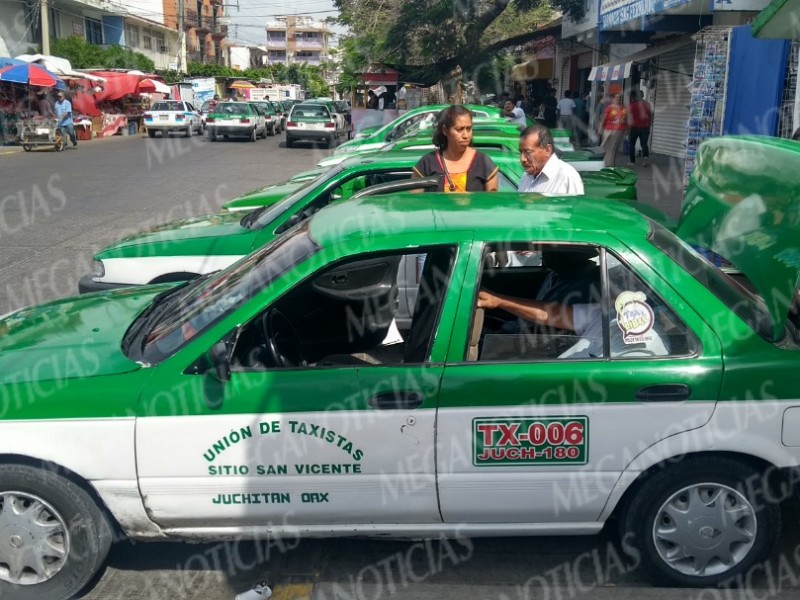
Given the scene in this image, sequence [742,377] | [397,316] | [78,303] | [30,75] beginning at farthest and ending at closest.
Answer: [30,75]
[397,316]
[78,303]
[742,377]

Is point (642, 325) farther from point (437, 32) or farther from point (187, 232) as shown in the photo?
point (437, 32)

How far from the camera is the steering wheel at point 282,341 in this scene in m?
3.66

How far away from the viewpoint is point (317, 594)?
343 cm

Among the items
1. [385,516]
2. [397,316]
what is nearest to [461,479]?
[385,516]

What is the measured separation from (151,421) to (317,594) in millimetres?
955

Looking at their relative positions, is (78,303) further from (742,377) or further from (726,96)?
(726,96)

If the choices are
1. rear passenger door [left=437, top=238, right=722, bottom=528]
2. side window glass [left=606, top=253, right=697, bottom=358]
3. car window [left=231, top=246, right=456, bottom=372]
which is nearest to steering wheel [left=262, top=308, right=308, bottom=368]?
car window [left=231, top=246, right=456, bottom=372]

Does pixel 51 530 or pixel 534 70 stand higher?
pixel 534 70

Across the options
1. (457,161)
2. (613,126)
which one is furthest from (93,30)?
(457,161)

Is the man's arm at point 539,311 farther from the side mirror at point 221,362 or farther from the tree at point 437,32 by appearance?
the tree at point 437,32

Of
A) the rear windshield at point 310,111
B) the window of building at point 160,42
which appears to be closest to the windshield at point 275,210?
the rear windshield at point 310,111

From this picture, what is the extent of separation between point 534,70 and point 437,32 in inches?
407

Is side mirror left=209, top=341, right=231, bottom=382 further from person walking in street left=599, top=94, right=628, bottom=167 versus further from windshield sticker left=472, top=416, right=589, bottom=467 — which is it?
person walking in street left=599, top=94, right=628, bottom=167

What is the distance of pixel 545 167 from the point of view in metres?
5.48
